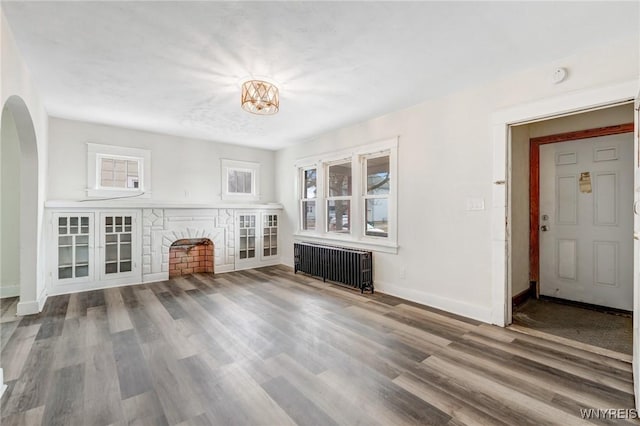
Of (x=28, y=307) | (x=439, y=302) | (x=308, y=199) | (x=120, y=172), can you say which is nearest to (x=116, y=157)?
(x=120, y=172)

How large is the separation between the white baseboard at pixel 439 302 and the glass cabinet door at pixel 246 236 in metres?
2.85

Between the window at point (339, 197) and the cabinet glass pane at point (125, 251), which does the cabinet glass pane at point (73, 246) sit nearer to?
the cabinet glass pane at point (125, 251)

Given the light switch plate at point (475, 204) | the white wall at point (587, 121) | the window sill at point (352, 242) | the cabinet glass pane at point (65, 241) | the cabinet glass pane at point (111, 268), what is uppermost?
the white wall at point (587, 121)

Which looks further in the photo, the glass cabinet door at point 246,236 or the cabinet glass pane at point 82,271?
the glass cabinet door at point 246,236

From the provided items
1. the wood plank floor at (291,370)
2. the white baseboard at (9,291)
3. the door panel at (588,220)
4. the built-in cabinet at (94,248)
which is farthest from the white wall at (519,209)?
the white baseboard at (9,291)

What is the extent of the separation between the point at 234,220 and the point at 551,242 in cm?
519

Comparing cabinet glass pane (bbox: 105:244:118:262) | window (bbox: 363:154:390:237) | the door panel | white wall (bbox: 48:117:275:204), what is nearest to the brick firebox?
white wall (bbox: 48:117:275:204)

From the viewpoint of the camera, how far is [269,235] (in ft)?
20.7

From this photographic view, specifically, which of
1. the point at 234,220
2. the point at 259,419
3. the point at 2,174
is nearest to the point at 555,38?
the point at 259,419

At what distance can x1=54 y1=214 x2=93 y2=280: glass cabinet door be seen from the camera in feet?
13.9

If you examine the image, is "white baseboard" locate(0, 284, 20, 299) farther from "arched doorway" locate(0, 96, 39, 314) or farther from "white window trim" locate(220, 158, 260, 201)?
"white window trim" locate(220, 158, 260, 201)

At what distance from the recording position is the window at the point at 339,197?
497 cm

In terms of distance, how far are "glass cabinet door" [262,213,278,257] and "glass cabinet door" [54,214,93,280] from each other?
2902 mm

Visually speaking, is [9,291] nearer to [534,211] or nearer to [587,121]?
[534,211]
